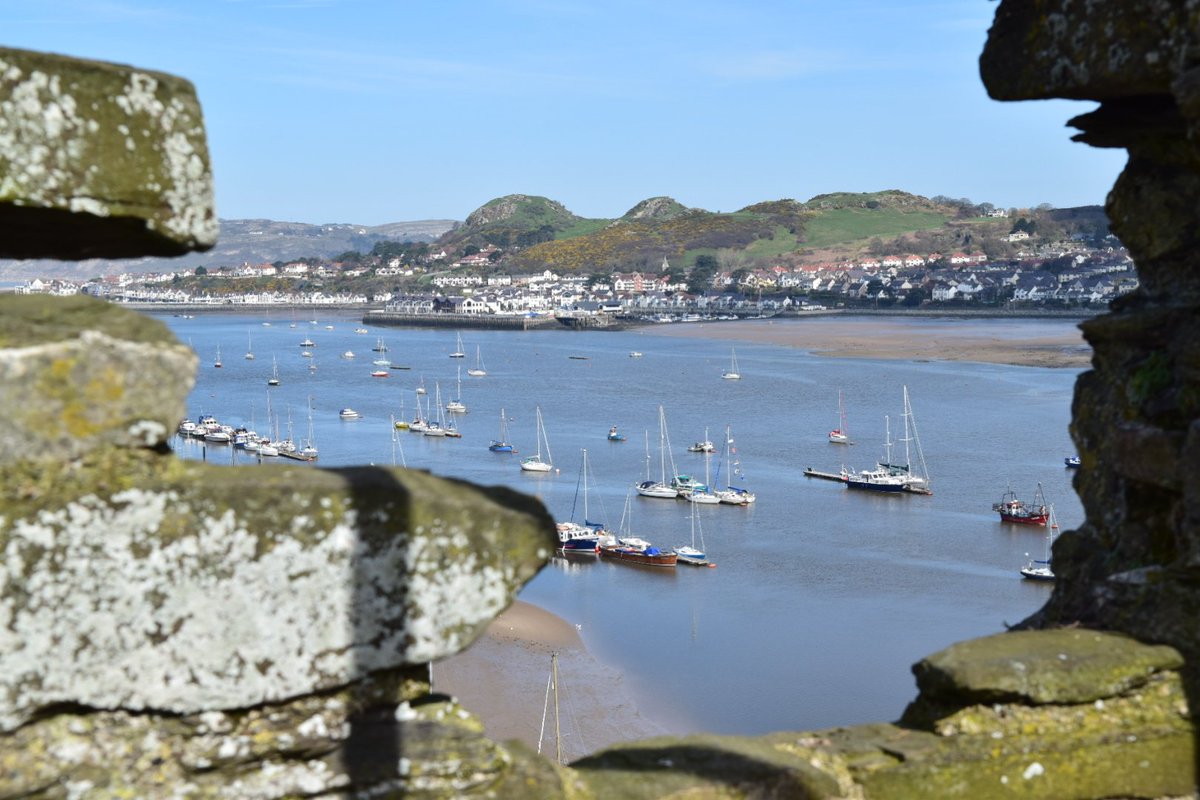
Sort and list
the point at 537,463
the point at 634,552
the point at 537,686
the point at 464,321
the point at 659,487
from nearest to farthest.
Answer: the point at 537,686 < the point at 634,552 < the point at 659,487 < the point at 537,463 < the point at 464,321

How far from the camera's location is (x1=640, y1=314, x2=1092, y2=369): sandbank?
105 meters

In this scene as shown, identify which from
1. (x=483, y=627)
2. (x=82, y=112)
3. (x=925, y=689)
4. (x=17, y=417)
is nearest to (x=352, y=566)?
(x=483, y=627)

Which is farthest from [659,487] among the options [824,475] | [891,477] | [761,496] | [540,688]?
[540,688]

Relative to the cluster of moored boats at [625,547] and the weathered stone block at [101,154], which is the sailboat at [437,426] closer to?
the cluster of moored boats at [625,547]

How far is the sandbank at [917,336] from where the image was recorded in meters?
105

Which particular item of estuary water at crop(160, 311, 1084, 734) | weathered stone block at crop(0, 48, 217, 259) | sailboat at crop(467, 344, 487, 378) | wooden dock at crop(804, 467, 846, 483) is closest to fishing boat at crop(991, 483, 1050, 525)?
estuary water at crop(160, 311, 1084, 734)

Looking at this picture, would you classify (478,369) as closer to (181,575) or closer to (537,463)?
(537,463)

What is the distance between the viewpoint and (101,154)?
10.6 feet

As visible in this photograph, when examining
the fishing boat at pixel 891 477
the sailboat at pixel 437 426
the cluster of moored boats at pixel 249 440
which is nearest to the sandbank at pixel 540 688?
the fishing boat at pixel 891 477

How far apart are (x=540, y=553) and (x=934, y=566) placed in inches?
1421

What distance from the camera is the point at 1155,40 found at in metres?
4.99

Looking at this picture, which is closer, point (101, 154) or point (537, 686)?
point (101, 154)

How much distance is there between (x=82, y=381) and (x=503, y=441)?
6224 centimetres

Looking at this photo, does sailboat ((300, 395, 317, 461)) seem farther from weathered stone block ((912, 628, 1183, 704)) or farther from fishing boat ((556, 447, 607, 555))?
weathered stone block ((912, 628, 1183, 704))
